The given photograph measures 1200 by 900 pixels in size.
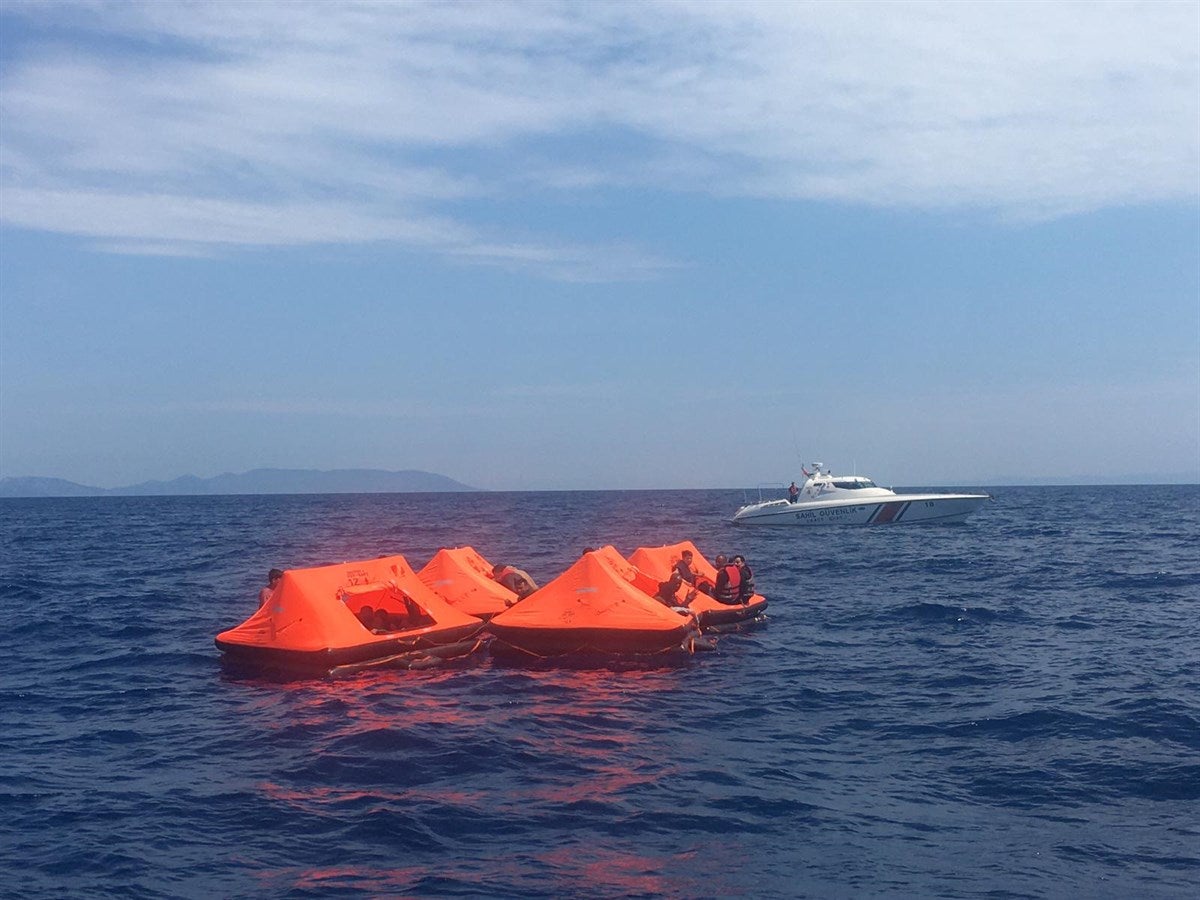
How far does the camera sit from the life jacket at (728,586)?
2389cm

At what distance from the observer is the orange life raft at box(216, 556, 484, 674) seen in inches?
699

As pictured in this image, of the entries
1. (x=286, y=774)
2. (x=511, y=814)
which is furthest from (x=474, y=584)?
(x=511, y=814)

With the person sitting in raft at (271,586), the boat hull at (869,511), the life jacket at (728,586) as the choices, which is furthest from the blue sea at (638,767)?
the boat hull at (869,511)

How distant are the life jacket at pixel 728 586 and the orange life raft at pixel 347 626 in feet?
20.6

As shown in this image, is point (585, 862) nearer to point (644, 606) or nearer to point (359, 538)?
point (644, 606)

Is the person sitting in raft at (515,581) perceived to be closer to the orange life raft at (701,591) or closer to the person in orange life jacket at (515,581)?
the person in orange life jacket at (515,581)

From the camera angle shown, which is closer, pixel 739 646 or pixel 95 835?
pixel 95 835

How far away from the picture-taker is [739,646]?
21781 millimetres

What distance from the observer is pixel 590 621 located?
1895 centimetres

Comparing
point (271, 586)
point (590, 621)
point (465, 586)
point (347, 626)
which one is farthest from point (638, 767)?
point (465, 586)

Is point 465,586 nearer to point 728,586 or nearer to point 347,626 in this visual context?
point 347,626

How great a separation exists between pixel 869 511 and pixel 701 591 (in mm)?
36539

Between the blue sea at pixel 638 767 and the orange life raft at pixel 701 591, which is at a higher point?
the orange life raft at pixel 701 591

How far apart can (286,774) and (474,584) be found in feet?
34.0
